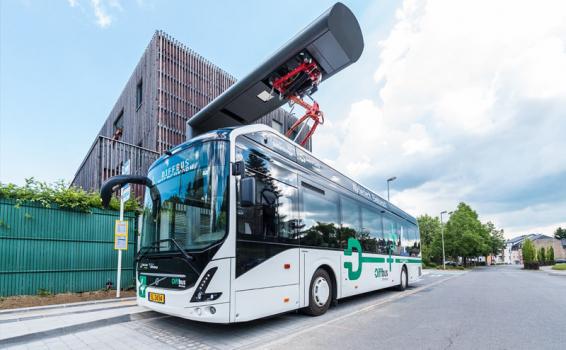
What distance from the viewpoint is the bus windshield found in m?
4.98

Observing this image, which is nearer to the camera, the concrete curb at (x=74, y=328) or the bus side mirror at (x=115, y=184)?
the concrete curb at (x=74, y=328)

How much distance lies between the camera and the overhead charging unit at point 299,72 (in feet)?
29.7

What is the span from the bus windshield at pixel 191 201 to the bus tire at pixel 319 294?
284 centimetres

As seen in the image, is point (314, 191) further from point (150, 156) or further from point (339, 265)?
point (150, 156)

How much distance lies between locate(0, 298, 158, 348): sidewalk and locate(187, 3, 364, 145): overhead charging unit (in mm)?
6074

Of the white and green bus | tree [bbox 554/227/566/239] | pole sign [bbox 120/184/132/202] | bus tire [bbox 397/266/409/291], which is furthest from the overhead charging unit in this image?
tree [bbox 554/227/566/239]

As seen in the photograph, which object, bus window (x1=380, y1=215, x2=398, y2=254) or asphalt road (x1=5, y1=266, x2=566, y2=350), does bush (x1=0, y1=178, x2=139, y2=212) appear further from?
bus window (x1=380, y1=215, x2=398, y2=254)

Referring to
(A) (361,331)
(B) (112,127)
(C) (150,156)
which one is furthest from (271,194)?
(B) (112,127)

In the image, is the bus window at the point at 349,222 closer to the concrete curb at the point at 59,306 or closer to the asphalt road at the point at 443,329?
the asphalt road at the point at 443,329

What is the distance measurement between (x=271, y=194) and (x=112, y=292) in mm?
6286

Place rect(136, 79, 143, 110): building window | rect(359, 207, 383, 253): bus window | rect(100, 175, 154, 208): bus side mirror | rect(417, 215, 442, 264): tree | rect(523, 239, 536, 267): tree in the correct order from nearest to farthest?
rect(100, 175, 154, 208): bus side mirror → rect(359, 207, 383, 253): bus window → rect(136, 79, 143, 110): building window → rect(523, 239, 536, 267): tree → rect(417, 215, 442, 264): tree

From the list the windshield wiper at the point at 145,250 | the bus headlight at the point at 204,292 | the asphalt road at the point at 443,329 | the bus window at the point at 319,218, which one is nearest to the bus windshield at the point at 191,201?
the windshield wiper at the point at 145,250

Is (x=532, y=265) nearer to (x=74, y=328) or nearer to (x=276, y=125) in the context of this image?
(x=276, y=125)

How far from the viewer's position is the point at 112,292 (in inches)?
365
